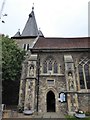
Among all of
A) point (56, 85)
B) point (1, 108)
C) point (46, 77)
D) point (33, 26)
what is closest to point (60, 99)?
point (56, 85)

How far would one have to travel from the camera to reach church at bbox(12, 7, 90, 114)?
18.2 meters

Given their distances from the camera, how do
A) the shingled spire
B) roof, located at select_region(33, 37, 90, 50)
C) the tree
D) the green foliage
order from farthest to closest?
the shingled spire, roof, located at select_region(33, 37, 90, 50), the tree, the green foliage

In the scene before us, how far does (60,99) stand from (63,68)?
162 inches

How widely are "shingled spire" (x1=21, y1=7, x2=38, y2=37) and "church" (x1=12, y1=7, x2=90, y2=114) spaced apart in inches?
303

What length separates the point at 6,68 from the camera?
66.2 feet

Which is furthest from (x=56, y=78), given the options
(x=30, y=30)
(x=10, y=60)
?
(x=30, y=30)

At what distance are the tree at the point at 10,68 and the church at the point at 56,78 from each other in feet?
4.22

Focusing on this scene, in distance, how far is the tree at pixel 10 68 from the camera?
795 inches

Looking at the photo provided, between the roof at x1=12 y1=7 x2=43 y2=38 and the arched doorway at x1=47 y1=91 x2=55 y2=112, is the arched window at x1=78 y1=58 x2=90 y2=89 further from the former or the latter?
the roof at x1=12 y1=7 x2=43 y2=38

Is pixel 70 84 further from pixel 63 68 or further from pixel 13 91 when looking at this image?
pixel 13 91

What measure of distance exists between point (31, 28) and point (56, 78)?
16157 millimetres

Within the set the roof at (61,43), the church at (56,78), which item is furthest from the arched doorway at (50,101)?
the roof at (61,43)

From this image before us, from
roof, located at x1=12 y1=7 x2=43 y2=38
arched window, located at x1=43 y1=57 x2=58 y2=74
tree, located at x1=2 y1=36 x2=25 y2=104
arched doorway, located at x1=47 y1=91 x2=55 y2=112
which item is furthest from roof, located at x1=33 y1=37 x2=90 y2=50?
arched doorway, located at x1=47 y1=91 x2=55 y2=112

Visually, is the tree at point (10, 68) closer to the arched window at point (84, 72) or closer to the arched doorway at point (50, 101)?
the arched doorway at point (50, 101)
